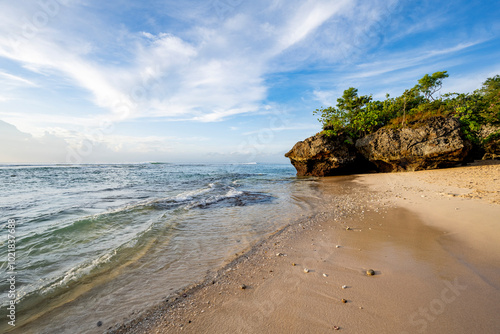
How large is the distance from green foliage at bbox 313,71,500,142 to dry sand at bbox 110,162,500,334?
24048mm

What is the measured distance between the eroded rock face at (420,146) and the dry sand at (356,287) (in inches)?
762

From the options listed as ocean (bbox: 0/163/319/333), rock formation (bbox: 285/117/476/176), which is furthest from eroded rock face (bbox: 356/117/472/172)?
ocean (bbox: 0/163/319/333)

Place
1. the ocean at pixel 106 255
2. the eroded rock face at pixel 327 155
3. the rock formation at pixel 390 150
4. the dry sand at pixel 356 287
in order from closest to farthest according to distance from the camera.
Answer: the dry sand at pixel 356 287
the ocean at pixel 106 255
the rock formation at pixel 390 150
the eroded rock face at pixel 327 155

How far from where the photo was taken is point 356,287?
3.20 m

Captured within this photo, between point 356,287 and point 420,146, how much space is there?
25.5 metres

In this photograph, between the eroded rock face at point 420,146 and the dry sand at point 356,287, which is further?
the eroded rock face at point 420,146

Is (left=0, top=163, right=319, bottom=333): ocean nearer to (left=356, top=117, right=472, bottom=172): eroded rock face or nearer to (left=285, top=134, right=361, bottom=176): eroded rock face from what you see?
(left=285, top=134, right=361, bottom=176): eroded rock face

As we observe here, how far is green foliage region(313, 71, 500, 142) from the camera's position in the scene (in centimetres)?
2391

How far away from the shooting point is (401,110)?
3006cm

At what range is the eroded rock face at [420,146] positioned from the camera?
20.0 meters

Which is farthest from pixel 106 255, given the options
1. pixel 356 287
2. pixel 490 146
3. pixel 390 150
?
pixel 490 146

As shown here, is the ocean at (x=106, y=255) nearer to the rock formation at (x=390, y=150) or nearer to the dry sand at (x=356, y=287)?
the dry sand at (x=356, y=287)

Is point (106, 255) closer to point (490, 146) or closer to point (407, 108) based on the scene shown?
point (407, 108)

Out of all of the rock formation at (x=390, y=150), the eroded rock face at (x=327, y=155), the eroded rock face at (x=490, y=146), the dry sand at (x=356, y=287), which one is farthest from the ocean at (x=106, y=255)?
the eroded rock face at (x=490, y=146)
